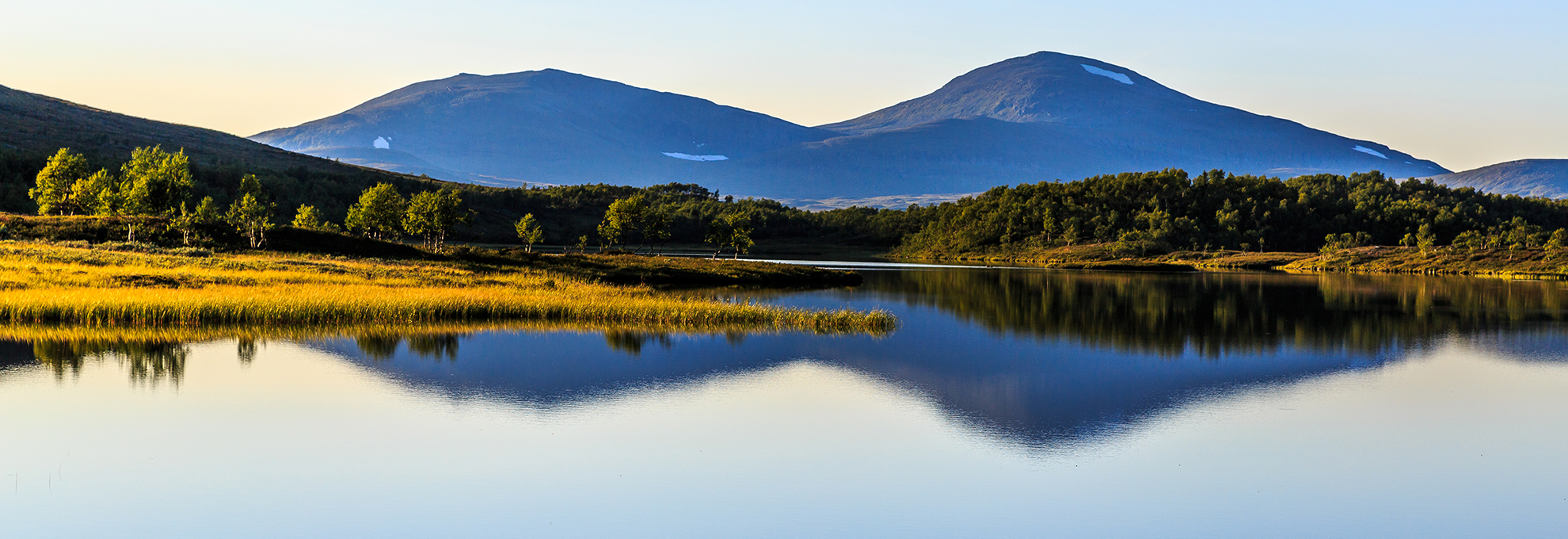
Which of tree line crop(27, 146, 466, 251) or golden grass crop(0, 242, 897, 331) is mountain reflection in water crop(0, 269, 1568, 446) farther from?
tree line crop(27, 146, 466, 251)

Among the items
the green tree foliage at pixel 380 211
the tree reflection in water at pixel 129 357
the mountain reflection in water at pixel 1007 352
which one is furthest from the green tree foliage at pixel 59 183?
the tree reflection in water at pixel 129 357

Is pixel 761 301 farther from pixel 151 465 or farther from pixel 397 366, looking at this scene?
pixel 151 465

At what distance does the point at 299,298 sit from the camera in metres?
39.0

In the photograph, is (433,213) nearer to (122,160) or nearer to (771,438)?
(771,438)

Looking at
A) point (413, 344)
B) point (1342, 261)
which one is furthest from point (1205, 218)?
point (413, 344)

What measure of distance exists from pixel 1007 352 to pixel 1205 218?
160897 mm

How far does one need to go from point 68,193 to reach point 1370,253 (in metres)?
148

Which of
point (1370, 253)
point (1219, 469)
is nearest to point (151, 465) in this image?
point (1219, 469)

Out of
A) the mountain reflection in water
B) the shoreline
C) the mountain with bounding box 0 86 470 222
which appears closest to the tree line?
the mountain reflection in water

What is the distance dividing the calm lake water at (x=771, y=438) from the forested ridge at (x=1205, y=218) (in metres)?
140

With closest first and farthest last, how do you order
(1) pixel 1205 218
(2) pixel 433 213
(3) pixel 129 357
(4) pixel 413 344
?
(3) pixel 129 357
(4) pixel 413 344
(2) pixel 433 213
(1) pixel 1205 218

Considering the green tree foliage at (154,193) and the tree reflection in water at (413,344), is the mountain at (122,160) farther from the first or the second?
the tree reflection in water at (413,344)

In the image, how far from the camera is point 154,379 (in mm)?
24750

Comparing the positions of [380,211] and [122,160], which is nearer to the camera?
[380,211]
